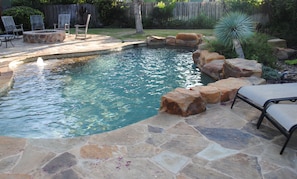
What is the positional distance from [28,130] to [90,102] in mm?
1242

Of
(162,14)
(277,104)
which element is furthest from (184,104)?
(162,14)

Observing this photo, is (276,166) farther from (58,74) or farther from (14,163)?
(58,74)

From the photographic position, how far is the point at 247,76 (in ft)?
16.2

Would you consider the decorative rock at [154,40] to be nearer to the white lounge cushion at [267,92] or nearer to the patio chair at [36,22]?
the patio chair at [36,22]

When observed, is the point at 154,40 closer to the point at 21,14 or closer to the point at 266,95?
the point at 21,14

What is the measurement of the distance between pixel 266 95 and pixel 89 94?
10.7 ft

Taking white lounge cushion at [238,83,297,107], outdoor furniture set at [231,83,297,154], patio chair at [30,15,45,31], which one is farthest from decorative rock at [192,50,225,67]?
patio chair at [30,15,45,31]

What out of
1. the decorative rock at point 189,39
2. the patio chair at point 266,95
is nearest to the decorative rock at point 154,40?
the decorative rock at point 189,39

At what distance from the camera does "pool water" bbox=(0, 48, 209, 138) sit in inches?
159

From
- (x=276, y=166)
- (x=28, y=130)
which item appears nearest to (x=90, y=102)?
(x=28, y=130)

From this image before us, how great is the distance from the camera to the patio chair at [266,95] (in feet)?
10.2

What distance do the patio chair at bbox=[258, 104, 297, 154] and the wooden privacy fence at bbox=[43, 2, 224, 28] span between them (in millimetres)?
13038

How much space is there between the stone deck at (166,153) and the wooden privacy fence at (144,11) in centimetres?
1270

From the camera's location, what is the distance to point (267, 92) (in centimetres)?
330
